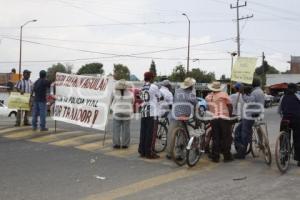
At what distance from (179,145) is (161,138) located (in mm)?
1562

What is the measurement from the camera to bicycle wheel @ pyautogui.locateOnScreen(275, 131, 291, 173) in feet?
34.2

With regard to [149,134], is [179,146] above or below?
below

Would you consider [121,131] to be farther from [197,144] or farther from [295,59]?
[295,59]

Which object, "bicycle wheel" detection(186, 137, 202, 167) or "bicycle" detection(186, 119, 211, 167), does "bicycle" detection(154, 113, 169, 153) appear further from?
"bicycle wheel" detection(186, 137, 202, 167)

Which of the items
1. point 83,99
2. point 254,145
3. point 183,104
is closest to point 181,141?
point 183,104

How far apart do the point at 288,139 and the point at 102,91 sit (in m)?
5.03

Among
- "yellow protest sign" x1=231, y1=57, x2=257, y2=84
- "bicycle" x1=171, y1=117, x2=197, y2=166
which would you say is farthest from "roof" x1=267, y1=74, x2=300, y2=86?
"bicycle" x1=171, y1=117, x2=197, y2=166

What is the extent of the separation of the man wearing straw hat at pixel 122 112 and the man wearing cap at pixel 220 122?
7.21 feet

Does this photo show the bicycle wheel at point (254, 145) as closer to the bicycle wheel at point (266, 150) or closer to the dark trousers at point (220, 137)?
the bicycle wheel at point (266, 150)

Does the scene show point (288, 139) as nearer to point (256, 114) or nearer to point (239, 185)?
point (256, 114)

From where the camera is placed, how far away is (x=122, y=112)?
12.8m

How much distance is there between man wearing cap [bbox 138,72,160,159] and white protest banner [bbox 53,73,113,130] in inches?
68.2

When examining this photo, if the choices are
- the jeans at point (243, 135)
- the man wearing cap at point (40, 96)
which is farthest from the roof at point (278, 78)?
the jeans at point (243, 135)

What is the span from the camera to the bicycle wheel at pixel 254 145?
39.0ft
